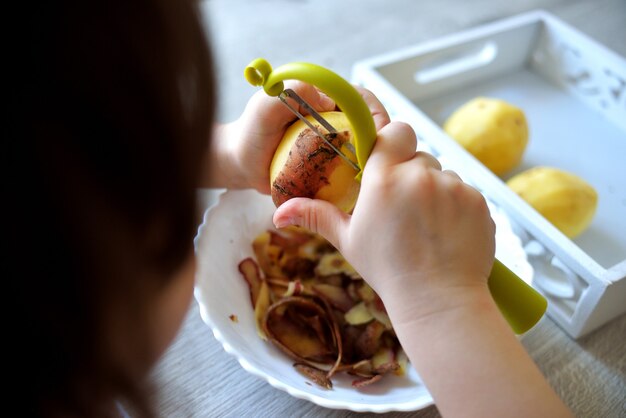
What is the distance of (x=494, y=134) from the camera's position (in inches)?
25.5

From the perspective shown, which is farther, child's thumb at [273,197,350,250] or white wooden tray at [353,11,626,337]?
white wooden tray at [353,11,626,337]

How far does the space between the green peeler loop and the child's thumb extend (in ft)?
0.13

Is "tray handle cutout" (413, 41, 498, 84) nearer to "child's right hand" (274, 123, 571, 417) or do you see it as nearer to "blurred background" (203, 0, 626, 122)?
"blurred background" (203, 0, 626, 122)

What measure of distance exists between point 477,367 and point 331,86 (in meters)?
0.20

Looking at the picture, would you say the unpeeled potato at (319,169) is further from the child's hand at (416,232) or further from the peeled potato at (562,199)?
the peeled potato at (562,199)

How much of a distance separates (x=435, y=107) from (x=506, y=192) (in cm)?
24

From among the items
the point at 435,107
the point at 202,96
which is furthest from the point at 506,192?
the point at 202,96

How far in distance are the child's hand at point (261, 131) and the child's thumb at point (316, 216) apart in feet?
0.27

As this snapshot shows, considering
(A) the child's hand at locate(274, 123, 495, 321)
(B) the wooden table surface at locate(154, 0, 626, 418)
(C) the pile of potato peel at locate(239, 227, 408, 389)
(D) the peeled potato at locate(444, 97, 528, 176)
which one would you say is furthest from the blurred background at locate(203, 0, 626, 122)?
(A) the child's hand at locate(274, 123, 495, 321)

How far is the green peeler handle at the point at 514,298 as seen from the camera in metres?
0.39

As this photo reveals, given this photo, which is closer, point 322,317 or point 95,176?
point 95,176

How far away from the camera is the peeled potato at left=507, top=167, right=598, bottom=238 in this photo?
58cm

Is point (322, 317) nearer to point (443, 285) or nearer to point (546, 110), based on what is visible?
point (443, 285)

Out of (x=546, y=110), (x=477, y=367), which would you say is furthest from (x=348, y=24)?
(x=477, y=367)
